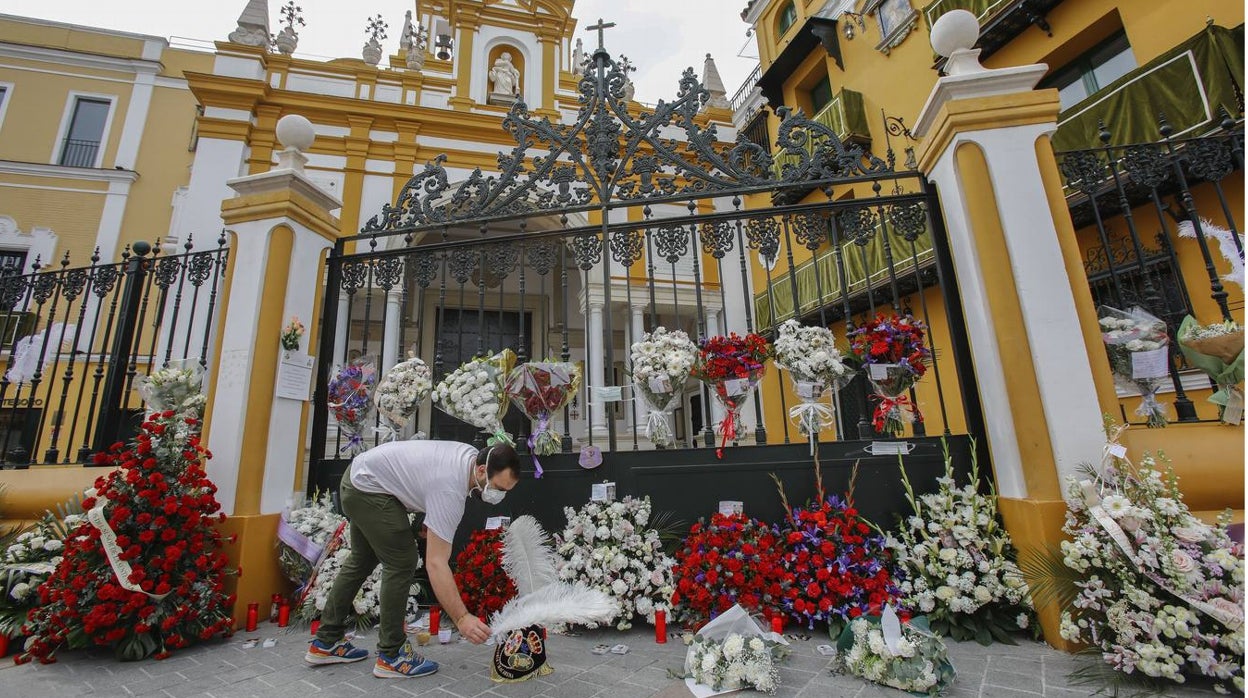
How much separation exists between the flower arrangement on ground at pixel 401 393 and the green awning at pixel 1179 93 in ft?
23.9

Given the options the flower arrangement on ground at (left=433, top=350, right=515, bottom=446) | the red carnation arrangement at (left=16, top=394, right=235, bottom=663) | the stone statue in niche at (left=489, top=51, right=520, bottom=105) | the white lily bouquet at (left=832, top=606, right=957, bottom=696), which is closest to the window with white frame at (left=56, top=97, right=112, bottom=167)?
the stone statue in niche at (left=489, top=51, right=520, bottom=105)

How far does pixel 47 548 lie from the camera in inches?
125

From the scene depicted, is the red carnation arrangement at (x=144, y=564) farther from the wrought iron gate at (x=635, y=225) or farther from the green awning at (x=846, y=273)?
the green awning at (x=846, y=273)

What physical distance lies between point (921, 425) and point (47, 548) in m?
5.61

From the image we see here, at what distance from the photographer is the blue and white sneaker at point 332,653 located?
2.67 meters

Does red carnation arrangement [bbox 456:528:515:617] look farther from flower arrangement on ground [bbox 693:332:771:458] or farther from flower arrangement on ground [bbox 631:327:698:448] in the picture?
flower arrangement on ground [bbox 693:332:771:458]

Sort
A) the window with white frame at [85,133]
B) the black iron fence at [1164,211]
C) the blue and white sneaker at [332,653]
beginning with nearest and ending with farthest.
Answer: the blue and white sneaker at [332,653] → the black iron fence at [1164,211] → the window with white frame at [85,133]

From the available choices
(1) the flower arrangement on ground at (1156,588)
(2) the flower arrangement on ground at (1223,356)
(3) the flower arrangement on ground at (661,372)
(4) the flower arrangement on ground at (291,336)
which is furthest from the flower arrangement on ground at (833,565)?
(4) the flower arrangement on ground at (291,336)

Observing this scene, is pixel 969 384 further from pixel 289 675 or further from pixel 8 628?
pixel 8 628

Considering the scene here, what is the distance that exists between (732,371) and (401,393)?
8.17 feet

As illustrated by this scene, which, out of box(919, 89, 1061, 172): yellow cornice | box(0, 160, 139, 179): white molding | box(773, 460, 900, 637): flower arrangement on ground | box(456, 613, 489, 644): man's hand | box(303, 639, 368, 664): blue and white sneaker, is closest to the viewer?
box(456, 613, 489, 644): man's hand

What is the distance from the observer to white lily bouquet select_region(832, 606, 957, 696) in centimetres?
217

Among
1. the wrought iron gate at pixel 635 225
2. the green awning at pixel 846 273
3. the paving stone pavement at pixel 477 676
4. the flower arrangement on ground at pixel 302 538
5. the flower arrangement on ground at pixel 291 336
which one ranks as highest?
the green awning at pixel 846 273

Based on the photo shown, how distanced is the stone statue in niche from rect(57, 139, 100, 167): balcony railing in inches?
373
